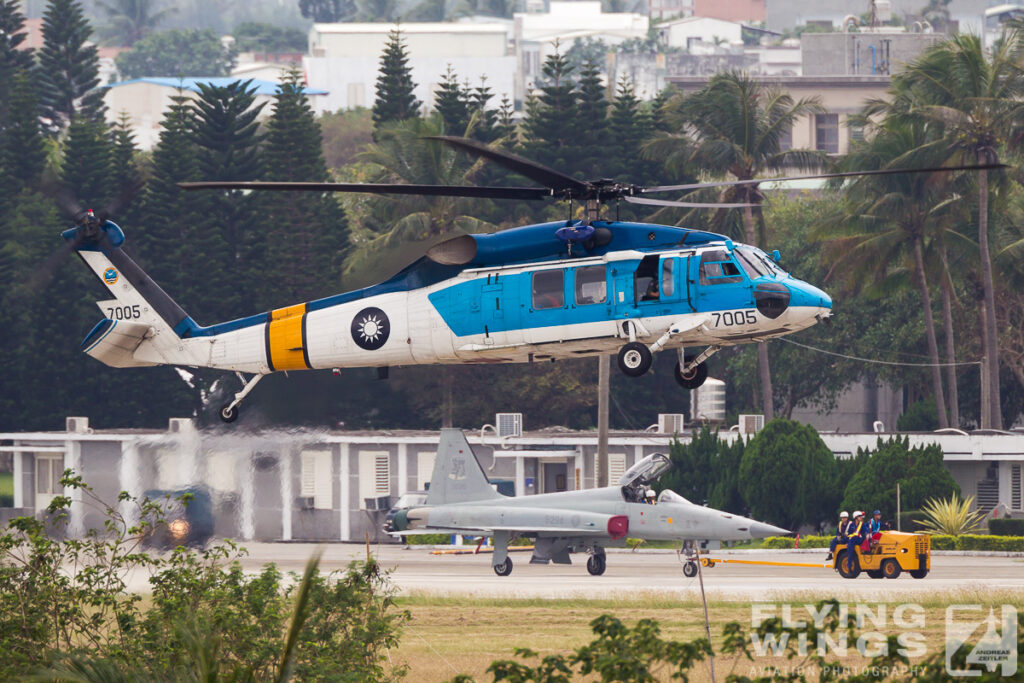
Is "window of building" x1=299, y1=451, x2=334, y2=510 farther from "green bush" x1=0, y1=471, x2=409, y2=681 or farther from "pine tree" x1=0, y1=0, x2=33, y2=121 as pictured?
"pine tree" x1=0, y1=0, x2=33, y2=121

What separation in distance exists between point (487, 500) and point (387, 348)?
15.1 m

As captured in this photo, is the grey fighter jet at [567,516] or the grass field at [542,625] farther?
the grey fighter jet at [567,516]

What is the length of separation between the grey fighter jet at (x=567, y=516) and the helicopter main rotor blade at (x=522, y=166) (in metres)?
16.1

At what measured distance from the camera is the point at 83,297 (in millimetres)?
74375

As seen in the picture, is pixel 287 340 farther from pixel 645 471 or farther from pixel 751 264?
pixel 645 471

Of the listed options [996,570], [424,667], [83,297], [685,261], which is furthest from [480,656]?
[83,297]

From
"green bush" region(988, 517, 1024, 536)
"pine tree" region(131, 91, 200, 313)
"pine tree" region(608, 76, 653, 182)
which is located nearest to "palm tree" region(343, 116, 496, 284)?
"pine tree" region(608, 76, 653, 182)

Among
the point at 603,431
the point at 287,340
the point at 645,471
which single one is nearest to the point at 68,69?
the point at 603,431

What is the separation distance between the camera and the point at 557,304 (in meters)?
26.1

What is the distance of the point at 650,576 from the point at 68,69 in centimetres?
7263

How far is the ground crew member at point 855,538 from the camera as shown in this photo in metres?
41.3

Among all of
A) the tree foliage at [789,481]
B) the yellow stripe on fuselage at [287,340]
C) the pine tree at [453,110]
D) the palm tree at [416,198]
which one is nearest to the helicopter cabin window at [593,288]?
the yellow stripe on fuselage at [287,340]

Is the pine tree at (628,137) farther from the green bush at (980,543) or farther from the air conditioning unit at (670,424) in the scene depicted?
the green bush at (980,543)

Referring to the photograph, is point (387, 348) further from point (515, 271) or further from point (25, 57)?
point (25, 57)
